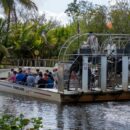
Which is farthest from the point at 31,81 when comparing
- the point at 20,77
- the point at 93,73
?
the point at 93,73

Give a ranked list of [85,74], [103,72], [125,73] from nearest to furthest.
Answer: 1. [85,74]
2. [103,72]
3. [125,73]

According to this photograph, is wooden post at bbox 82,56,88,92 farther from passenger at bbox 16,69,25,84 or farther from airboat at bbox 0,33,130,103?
passenger at bbox 16,69,25,84

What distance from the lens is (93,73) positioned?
25.8m

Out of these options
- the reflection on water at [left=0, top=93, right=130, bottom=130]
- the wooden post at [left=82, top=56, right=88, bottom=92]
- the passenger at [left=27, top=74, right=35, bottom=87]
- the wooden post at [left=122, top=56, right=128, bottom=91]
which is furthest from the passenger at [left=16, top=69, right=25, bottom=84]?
the wooden post at [left=122, top=56, right=128, bottom=91]

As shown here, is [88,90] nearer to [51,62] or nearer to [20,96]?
[20,96]

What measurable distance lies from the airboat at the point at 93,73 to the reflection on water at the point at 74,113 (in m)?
0.87

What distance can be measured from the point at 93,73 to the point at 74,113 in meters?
5.37

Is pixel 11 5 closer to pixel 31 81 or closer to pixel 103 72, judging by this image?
pixel 103 72

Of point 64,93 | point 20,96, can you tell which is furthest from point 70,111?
point 20,96

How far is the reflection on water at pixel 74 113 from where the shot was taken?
1698cm

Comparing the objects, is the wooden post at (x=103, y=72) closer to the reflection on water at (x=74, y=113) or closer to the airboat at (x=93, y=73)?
the airboat at (x=93, y=73)

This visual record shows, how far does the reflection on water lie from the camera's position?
55.7 feet

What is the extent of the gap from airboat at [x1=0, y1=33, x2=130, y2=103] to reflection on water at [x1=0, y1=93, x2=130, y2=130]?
2.86ft

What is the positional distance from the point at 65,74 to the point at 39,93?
2411 millimetres
